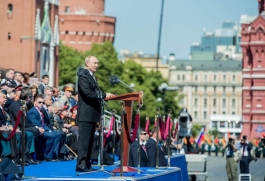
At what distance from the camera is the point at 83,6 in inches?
5300

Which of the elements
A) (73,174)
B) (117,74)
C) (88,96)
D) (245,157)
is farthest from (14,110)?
(117,74)

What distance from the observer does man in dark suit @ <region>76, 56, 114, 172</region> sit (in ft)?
55.8

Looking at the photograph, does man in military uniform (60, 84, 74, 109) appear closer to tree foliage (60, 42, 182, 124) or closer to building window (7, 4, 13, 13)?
building window (7, 4, 13, 13)

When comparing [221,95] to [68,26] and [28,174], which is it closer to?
[68,26]

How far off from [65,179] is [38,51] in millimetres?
65212

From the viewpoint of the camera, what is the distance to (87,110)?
17.0 metres

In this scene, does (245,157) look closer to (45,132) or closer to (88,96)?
(45,132)

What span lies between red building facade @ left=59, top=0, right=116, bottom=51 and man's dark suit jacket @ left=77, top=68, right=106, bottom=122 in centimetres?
11234

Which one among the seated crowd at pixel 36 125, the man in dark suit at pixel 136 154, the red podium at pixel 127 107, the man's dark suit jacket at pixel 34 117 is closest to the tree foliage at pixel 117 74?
the seated crowd at pixel 36 125

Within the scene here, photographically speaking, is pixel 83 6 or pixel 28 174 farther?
pixel 83 6

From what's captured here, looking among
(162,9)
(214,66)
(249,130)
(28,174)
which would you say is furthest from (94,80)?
(214,66)

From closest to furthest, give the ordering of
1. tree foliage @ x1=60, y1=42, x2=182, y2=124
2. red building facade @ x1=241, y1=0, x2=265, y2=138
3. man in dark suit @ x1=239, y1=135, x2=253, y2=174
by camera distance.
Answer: man in dark suit @ x1=239, y1=135, x2=253, y2=174
tree foliage @ x1=60, y1=42, x2=182, y2=124
red building facade @ x1=241, y1=0, x2=265, y2=138

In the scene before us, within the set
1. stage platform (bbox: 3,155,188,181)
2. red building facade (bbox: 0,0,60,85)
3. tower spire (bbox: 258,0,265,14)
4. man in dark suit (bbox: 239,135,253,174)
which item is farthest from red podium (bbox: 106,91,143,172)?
tower spire (bbox: 258,0,265,14)

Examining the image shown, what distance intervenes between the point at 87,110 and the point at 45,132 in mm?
4313
